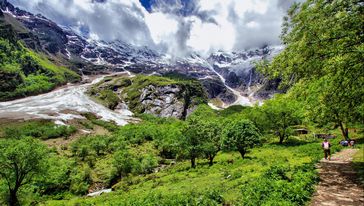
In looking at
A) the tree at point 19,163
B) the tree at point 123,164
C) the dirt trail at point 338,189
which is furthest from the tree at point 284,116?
the tree at point 19,163

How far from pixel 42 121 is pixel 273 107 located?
128m

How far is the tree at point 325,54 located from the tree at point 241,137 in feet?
92.7

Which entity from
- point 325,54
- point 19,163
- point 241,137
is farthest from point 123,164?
point 325,54

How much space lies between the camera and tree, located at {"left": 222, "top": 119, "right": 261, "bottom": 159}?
4781 cm

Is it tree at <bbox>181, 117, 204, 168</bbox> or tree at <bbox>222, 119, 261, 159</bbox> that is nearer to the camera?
tree at <bbox>222, 119, 261, 159</bbox>

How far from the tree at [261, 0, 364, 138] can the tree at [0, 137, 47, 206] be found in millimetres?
35303

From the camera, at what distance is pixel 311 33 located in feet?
51.3

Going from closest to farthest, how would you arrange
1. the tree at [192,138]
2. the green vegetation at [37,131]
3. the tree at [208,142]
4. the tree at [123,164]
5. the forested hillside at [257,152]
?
the forested hillside at [257,152], the tree at [208,142], the tree at [192,138], the tree at [123,164], the green vegetation at [37,131]

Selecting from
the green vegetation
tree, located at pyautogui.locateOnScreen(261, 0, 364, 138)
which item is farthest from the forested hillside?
the green vegetation

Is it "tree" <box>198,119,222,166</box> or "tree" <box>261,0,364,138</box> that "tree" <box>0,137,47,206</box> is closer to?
"tree" <box>198,119,222,166</box>

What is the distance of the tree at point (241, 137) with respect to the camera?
47.8 meters

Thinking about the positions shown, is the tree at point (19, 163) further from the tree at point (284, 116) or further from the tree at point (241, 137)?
the tree at point (284, 116)

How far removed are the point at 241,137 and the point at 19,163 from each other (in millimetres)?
35315

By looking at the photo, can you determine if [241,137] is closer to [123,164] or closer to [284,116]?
[284,116]
